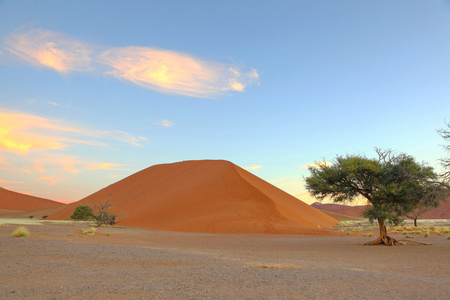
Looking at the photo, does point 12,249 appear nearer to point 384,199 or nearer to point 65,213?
point 384,199

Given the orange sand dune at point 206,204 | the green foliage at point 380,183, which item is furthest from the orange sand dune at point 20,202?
the green foliage at point 380,183

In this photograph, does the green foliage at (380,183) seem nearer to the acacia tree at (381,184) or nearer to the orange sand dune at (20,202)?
the acacia tree at (381,184)

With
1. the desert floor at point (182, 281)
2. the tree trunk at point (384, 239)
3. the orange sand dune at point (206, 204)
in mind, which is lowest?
the desert floor at point (182, 281)

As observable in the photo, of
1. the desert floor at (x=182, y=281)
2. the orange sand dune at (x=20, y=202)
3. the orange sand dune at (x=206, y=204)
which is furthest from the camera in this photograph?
the orange sand dune at (x=20, y=202)

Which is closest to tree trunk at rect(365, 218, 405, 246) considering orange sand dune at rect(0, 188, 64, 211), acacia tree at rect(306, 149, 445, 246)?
acacia tree at rect(306, 149, 445, 246)

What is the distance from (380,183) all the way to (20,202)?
7243 inches

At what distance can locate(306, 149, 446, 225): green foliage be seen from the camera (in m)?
22.6

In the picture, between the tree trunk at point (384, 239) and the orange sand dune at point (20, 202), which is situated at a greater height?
the orange sand dune at point (20, 202)

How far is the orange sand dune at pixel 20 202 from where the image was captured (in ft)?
539

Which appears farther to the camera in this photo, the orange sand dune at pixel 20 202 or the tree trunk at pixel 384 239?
the orange sand dune at pixel 20 202

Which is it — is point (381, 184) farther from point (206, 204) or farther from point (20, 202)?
point (20, 202)

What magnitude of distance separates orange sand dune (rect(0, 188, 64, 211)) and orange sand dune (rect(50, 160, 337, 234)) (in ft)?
331

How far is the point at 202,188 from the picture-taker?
62.9 m

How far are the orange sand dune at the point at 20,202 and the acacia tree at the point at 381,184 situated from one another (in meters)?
166
